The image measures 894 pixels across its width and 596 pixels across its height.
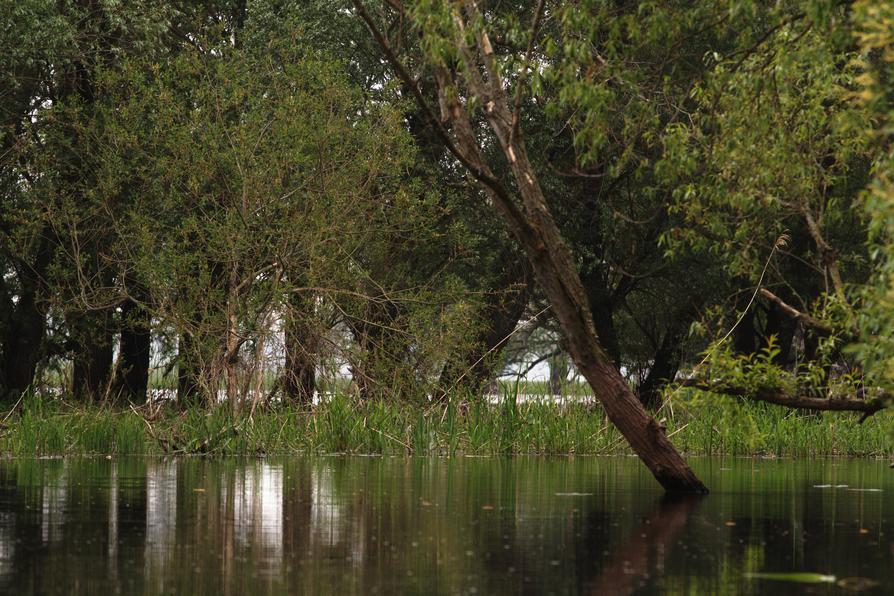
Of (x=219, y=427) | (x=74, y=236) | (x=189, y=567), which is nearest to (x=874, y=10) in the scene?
(x=189, y=567)

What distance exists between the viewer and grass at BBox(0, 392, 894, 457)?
21.2 meters

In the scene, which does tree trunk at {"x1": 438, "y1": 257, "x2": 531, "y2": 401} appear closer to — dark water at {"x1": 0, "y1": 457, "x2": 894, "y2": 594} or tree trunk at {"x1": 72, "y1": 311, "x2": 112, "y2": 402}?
dark water at {"x1": 0, "y1": 457, "x2": 894, "y2": 594}

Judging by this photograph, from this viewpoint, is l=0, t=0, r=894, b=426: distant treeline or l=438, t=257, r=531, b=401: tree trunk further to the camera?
l=438, t=257, r=531, b=401: tree trunk

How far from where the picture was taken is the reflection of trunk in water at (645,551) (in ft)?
26.6

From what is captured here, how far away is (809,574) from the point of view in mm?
8477

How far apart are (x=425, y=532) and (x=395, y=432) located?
11.6 metres

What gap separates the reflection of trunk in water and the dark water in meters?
0.02

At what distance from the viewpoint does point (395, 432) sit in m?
22.2

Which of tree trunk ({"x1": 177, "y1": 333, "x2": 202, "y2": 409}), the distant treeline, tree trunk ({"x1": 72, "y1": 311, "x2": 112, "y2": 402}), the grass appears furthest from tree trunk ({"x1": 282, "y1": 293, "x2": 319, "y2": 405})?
tree trunk ({"x1": 72, "y1": 311, "x2": 112, "y2": 402})

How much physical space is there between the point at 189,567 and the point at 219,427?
42.5ft

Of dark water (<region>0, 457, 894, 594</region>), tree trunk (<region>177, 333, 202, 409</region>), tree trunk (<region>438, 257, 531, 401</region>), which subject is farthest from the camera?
tree trunk (<region>438, 257, 531, 401</region>)

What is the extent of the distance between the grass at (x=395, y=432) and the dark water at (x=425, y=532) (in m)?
3.13

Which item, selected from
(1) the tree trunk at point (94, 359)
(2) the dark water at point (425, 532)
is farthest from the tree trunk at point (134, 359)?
(2) the dark water at point (425, 532)

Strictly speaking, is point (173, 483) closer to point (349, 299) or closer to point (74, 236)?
point (349, 299)
